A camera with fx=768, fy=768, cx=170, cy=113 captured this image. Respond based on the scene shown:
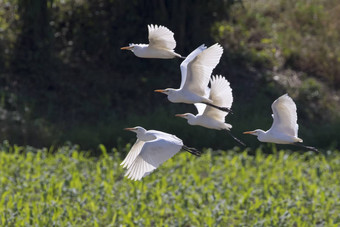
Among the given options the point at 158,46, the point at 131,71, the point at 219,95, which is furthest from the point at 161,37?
the point at 131,71

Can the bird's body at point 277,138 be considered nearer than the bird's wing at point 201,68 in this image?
Yes

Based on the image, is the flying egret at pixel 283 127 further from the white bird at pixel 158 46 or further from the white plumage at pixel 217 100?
the white bird at pixel 158 46

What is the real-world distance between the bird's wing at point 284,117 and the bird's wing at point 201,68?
1.64 feet

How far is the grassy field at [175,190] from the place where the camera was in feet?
27.2

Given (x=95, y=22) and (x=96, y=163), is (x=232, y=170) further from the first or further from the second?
(x=95, y=22)

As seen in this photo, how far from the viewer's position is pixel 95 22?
43.7 feet

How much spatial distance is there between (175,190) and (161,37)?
4.29 meters

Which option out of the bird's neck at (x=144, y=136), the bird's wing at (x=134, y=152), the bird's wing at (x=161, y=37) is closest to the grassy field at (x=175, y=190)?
the bird's wing at (x=134, y=152)

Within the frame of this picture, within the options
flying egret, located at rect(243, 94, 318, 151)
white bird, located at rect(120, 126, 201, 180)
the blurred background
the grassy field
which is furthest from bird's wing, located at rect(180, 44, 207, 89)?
the blurred background

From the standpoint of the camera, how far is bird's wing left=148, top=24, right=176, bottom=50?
5.09 meters

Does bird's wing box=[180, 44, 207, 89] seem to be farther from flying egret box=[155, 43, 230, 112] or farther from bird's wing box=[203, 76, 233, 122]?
bird's wing box=[203, 76, 233, 122]

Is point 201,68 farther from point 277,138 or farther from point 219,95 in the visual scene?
point 277,138

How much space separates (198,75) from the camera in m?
4.89

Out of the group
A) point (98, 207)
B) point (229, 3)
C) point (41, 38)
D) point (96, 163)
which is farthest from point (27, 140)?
point (229, 3)
